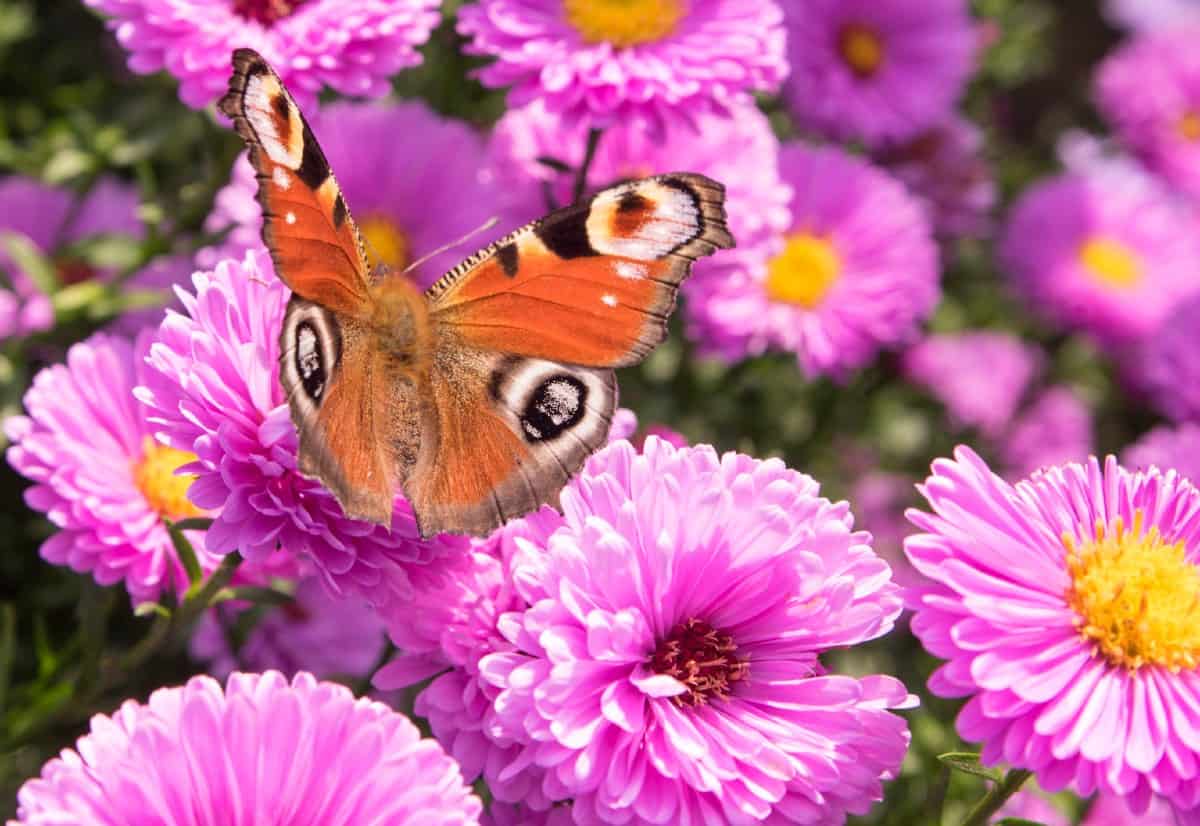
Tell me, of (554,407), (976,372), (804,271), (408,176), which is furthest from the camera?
(976,372)

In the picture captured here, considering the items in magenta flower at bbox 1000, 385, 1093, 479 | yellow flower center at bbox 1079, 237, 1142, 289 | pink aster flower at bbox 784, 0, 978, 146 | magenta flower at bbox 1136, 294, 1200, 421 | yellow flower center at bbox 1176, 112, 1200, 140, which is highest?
pink aster flower at bbox 784, 0, 978, 146

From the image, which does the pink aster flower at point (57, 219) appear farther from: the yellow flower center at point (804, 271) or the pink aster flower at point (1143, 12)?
the pink aster flower at point (1143, 12)

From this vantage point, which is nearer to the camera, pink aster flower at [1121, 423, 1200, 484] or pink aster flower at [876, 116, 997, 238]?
pink aster flower at [1121, 423, 1200, 484]

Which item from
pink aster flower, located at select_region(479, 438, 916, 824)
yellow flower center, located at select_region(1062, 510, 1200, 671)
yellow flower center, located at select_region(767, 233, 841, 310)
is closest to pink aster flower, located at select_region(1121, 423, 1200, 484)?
yellow flower center, located at select_region(767, 233, 841, 310)

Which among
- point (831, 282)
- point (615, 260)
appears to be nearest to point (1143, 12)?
point (831, 282)

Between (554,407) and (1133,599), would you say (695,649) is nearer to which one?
(554,407)

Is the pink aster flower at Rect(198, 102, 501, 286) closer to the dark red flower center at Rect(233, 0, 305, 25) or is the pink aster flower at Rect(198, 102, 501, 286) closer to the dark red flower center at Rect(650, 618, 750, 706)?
the dark red flower center at Rect(233, 0, 305, 25)
